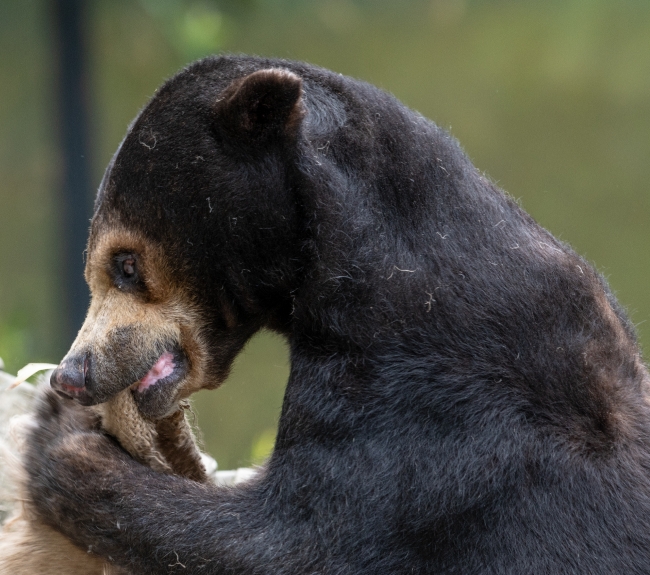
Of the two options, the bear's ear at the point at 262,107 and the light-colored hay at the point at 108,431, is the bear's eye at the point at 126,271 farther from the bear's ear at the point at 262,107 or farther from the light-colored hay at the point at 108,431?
the bear's ear at the point at 262,107

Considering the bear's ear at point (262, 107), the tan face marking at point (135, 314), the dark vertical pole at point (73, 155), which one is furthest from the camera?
the dark vertical pole at point (73, 155)

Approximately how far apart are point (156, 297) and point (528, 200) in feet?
21.4

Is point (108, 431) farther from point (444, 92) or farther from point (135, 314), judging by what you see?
point (444, 92)

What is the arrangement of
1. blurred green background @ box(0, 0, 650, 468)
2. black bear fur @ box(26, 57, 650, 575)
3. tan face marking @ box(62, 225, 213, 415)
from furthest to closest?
1. blurred green background @ box(0, 0, 650, 468)
2. tan face marking @ box(62, 225, 213, 415)
3. black bear fur @ box(26, 57, 650, 575)

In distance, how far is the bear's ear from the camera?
11.9 feet

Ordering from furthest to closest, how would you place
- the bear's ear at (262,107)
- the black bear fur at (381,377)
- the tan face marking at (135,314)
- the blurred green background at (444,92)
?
1. the blurred green background at (444,92)
2. the tan face marking at (135,314)
3. the bear's ear at (262,107)
4. the black bear fur at (381,377)

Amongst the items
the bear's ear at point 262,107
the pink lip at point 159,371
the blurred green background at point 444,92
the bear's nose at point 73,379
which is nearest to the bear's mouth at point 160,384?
the pink lip at point 159,371

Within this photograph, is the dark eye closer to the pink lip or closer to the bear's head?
the bear's head

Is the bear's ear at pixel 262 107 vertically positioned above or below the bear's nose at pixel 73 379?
above

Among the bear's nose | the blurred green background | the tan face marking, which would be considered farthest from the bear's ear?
the blurred green background

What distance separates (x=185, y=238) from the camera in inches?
154

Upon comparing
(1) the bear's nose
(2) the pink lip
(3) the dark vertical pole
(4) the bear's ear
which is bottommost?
(1) the bear's nose

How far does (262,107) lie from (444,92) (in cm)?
671

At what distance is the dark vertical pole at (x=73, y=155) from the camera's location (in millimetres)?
9938
